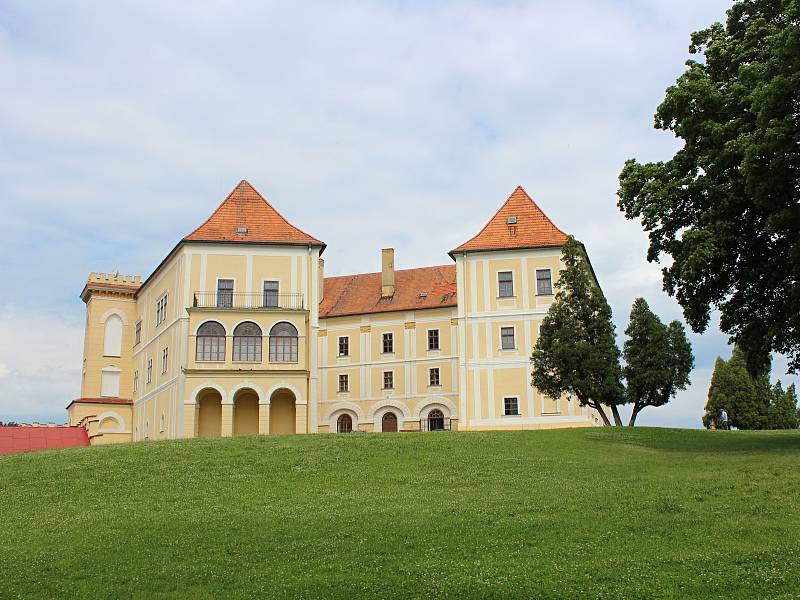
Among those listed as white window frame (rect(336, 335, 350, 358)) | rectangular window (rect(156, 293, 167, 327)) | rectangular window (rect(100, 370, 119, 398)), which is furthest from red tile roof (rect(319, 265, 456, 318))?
rectangular window (rect(100, 370, 119, 398))

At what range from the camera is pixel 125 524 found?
19453 millimetres

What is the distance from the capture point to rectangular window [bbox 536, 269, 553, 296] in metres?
50.8

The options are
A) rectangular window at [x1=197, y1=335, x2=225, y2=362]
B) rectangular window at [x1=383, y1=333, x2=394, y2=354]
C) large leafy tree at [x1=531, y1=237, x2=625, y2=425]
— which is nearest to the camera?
large leafy tree at [x1=531, y1=237, x2=625, y2=425]

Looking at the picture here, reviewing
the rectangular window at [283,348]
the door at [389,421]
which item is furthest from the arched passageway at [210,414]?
the door at [389,421]

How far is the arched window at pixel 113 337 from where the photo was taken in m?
63.7

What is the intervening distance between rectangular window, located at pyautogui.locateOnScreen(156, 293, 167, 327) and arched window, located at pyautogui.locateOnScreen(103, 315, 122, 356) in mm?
10210

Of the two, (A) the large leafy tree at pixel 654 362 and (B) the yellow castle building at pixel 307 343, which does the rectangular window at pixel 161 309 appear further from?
(A) the large leafy tree at pixel 654 362

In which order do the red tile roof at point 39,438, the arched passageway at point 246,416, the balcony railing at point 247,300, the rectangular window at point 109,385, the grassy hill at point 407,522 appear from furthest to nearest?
the rectangular window at point 109,385, the arched passageway at point 246,416, the balcony railing at point 247,300, the red tile roof at point 39,438, the grassy hill at point 407,522

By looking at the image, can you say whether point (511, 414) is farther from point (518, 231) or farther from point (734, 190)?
point (734, 190)

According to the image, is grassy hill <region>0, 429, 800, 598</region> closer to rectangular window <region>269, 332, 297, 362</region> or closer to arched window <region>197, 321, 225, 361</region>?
arched window <region>197, 321, 225, 361</region>

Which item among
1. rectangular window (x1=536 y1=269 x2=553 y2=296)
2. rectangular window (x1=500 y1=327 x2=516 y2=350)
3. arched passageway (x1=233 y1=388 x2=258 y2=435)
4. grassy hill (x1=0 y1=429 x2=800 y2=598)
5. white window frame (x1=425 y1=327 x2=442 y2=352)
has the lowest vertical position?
grassy hill (x1=0 y1=429 x2=800 y2=598)

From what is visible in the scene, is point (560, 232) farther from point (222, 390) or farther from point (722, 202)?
point (722, 202)

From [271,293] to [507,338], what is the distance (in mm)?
13513

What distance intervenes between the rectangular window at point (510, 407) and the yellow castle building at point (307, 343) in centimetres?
6
